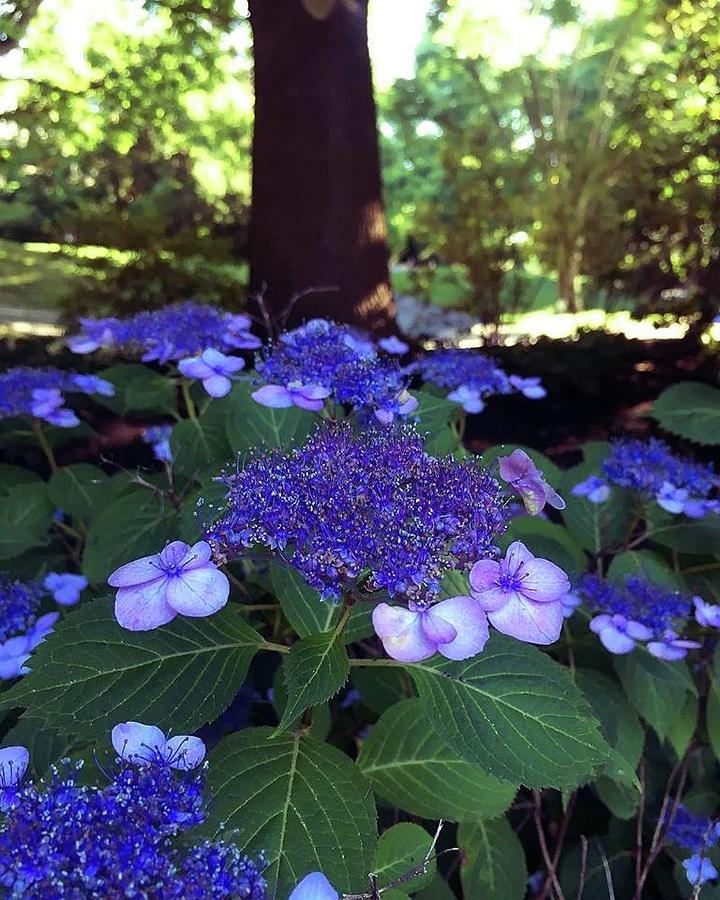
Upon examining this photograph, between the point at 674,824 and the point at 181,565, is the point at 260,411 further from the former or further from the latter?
the point at 674,824

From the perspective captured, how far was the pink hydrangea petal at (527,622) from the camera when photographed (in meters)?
0.66

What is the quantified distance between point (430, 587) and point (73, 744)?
55 cm

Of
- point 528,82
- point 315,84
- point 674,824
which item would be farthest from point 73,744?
point 528,82

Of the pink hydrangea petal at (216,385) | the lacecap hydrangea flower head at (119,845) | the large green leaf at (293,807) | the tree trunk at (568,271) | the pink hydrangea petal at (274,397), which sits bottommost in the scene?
the tree trunk at (568,271)

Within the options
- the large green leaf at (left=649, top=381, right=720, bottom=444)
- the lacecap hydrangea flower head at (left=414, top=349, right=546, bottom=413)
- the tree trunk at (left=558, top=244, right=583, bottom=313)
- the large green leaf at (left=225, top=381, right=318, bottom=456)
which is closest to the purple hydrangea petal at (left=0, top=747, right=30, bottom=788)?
the large green leaf at (left=225, top=381, right=318, bottom=456)

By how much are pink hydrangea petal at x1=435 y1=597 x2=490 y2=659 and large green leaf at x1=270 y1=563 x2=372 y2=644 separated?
0.90ft

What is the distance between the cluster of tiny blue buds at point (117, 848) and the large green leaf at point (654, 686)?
2.78 feet

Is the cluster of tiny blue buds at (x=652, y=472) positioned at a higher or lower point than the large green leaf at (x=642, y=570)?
higher

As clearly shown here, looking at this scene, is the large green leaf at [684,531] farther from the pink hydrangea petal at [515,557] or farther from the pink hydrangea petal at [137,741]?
the pink hydrangea petal at [137,741]

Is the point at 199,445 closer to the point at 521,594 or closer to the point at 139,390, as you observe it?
the point at 139,390

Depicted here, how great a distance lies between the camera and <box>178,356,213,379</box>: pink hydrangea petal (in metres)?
1.22

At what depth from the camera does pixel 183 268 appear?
584 centimetres

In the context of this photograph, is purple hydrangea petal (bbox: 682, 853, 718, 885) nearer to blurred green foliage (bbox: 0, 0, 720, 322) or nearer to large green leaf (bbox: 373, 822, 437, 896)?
large green leaf (bbox: 373, 822, 437, 896)

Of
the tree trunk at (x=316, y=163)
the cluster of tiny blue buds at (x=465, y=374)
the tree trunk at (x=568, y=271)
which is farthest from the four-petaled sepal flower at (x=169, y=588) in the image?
the tree trunk at (x=568, y=271)
